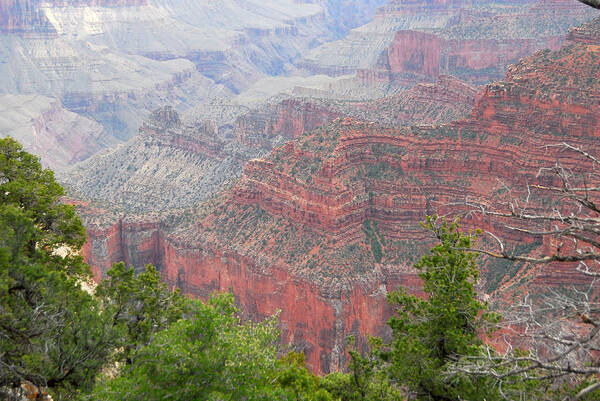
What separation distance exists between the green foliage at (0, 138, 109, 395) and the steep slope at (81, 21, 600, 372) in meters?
30.8

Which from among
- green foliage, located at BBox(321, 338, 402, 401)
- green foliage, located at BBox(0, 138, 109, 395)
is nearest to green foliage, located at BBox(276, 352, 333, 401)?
green foliage, located at BBox(321, 338, 402, 401)

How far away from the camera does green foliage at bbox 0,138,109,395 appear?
82.4ft

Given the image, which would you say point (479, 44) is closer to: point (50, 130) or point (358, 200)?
point (358, 200)

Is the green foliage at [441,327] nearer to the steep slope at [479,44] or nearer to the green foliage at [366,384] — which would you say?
the green foliage at [366,384]

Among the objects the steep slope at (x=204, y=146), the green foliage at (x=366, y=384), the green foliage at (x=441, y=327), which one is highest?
the green foliage at (x=441, y=327)

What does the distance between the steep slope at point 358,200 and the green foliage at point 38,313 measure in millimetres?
30827

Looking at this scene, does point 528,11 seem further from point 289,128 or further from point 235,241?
point 235,241

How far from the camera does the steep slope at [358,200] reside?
58.3m

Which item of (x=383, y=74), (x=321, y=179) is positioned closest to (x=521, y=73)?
(x=321, y=179)

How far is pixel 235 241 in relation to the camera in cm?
6612

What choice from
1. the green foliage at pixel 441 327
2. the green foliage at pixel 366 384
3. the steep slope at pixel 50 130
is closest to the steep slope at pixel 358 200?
the green foliage at pixel 366 384

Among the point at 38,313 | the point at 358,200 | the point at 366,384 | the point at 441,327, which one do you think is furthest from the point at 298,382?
the point at 358,200

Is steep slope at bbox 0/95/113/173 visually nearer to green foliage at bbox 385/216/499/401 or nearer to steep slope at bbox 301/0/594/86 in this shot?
steep slope at bbox 301/0/594/86

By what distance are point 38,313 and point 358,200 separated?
40.0 meters
